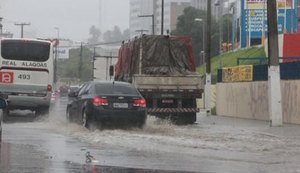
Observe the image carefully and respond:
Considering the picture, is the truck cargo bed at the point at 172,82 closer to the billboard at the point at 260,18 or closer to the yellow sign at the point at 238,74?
the yellow sign at the point at 238,74

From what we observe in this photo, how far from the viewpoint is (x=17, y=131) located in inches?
747

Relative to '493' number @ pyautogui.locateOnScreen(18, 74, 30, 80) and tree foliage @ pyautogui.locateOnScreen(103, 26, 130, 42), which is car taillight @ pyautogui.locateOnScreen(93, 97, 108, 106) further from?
tree foliage @ pyautogui.locateOnScreen(103, 26, 130, 42)

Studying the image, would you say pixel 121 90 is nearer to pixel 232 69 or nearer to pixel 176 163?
pixel 176 163

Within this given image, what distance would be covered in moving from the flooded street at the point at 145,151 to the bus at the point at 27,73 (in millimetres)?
6567

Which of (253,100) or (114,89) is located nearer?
(114,89)

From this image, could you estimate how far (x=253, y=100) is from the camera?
29.8 meters

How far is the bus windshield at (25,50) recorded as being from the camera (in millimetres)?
27141

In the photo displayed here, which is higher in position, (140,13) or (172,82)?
(140,13)

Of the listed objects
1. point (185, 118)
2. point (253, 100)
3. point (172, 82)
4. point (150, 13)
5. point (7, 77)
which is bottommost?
point (185, 118)

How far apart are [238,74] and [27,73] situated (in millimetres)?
11240

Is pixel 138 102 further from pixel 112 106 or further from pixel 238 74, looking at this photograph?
pixel 238 74

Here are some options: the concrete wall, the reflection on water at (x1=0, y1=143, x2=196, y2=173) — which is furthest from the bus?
the reflection on water at (x1=0, y1=143, x2=196, y2=173)

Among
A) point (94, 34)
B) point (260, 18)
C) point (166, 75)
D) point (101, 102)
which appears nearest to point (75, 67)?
point (94, 34)

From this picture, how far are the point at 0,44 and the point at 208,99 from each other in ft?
41.6
